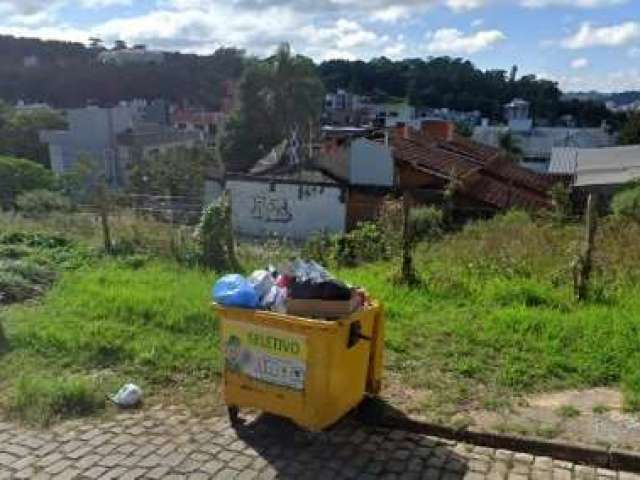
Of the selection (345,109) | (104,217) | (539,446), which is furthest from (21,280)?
(345,109)

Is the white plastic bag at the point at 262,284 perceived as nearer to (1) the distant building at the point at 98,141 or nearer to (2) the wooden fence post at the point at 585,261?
(2) the wooden fence post at the point at 585,261

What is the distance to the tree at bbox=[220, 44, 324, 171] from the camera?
43.0 meters

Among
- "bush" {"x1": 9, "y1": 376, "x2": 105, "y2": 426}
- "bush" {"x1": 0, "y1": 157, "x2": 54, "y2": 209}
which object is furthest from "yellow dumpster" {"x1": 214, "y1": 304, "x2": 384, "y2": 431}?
"bush" {"x1": 0, "y1": 157, "x2": 54, "y2": 209}

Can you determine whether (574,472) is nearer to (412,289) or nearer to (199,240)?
(412,289)

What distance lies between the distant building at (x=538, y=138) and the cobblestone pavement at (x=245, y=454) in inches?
2055

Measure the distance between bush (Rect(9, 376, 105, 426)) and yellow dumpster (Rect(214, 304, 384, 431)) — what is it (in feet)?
3.76

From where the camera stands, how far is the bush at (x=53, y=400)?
15.9 ft

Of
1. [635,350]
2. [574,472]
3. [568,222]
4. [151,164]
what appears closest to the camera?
[574,472]

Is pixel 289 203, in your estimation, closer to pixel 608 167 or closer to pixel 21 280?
pixel 608 167

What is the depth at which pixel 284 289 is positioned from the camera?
449 centimetres

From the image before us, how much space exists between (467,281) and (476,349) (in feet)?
6.48

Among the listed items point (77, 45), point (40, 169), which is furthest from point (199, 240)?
point (77, 45)

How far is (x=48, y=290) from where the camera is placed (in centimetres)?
807

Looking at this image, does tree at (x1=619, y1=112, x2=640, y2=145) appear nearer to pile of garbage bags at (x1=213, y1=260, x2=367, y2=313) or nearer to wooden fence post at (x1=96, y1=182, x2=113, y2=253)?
wooden fence post at (x1=96, y1=182, x2=113, y2=253)
